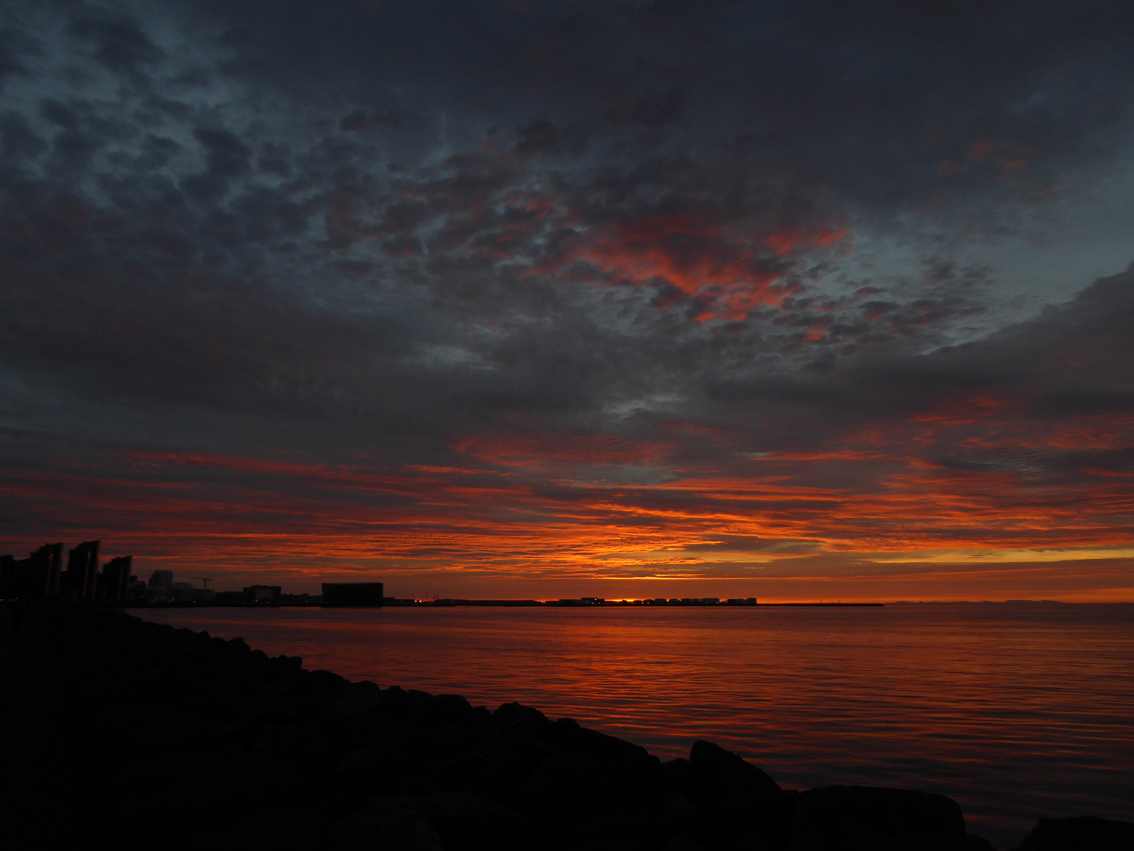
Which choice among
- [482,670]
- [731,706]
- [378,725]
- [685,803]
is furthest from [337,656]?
[685,803]

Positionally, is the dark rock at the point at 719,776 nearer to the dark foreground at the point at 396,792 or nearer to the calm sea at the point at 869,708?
the dark foreground at the point at 396,792

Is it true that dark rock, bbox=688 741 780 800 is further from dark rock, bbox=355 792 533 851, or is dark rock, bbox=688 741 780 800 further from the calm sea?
the calm sea

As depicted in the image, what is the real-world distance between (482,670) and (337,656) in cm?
1259

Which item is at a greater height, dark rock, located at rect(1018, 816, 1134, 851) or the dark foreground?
dark rock, located at rect(1018, 816, 1134, 851)

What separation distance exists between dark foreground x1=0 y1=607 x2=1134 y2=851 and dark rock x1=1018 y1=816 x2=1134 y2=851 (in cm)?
Answer: 1

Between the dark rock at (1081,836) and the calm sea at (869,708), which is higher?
the dark rock at (1081,836)

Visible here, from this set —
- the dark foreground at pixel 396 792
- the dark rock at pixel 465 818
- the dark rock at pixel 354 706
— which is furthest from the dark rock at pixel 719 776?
the dark rock at pixel 354 706

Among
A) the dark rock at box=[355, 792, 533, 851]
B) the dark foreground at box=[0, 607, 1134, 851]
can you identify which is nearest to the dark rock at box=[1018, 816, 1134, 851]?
the dark foreground at box=[0, 607, 1134, 851]

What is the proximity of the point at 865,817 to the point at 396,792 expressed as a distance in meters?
5.16

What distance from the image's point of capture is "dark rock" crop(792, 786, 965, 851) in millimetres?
7246

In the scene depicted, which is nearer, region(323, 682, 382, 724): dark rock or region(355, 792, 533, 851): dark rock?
region(355, 792, 533, 851): dark rock

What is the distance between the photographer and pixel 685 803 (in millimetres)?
8930

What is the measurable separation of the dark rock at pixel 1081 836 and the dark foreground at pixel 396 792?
1cm

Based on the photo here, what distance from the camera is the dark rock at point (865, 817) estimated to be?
725 centimetres
